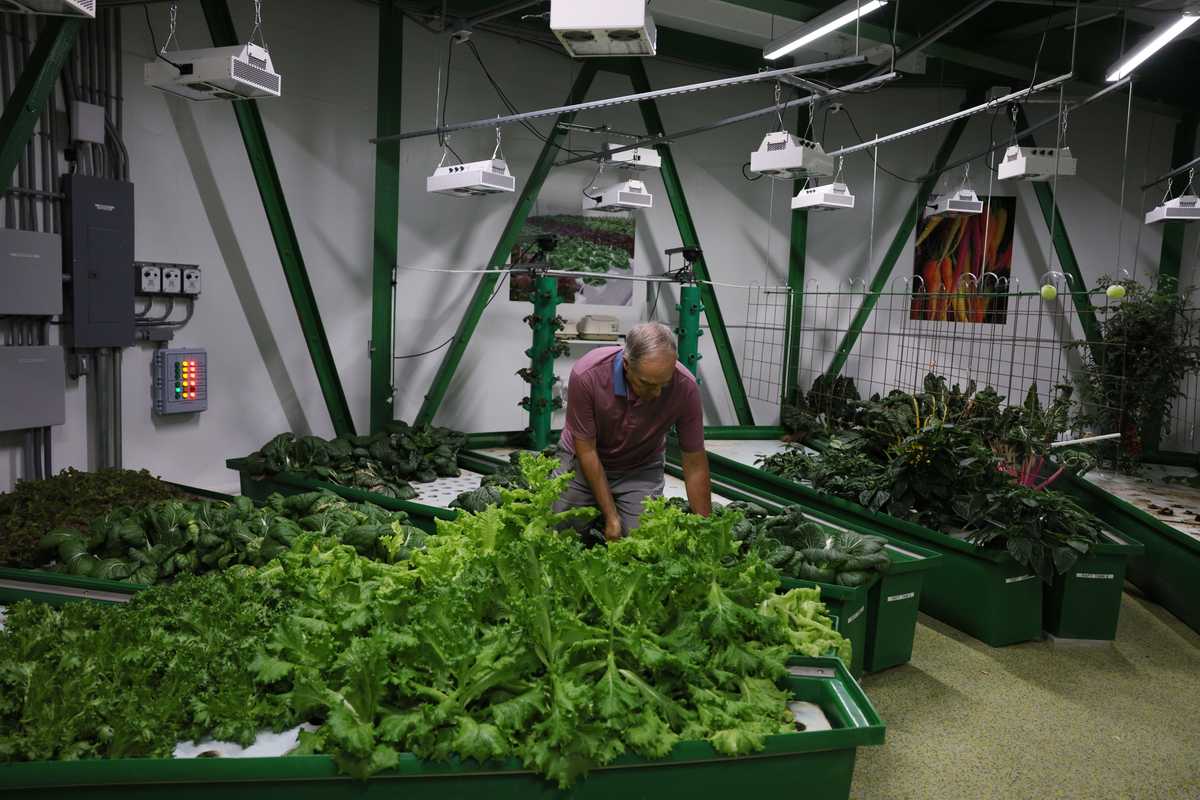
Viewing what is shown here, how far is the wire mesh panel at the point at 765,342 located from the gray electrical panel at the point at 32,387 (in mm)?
6867

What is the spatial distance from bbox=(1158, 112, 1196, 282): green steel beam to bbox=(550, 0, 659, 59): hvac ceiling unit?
9.08 meters

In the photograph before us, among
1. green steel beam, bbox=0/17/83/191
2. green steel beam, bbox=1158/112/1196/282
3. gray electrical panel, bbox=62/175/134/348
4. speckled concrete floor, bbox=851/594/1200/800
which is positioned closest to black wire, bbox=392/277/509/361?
gray electrical panel, bbox=62/175/134/348

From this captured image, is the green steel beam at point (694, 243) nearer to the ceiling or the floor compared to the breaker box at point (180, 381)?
nearer to the ceiling

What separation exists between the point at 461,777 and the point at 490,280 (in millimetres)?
6758

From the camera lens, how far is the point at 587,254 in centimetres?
923

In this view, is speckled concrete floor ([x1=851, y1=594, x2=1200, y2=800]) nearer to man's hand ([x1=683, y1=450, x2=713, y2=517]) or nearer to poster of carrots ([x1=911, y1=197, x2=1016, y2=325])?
man's hand ([x1=683, y1=450, x2=713, y2=517])

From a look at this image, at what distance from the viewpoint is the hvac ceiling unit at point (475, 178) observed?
6344 millimetres

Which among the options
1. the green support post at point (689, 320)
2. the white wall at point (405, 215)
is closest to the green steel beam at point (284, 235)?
the white wall at point (405, 215)

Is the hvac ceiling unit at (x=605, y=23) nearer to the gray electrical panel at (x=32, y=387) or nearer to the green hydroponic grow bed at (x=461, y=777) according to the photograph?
the green hydroponic grow bed at (x=461, y=777)

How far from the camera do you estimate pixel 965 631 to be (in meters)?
5.26

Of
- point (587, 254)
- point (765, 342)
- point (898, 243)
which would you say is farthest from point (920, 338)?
point (587, 254)

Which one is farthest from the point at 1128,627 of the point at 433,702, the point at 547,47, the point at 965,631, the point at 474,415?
the point at 547,47

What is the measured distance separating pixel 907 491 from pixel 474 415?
467cm

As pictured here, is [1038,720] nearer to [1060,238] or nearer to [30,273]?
[30,273]
